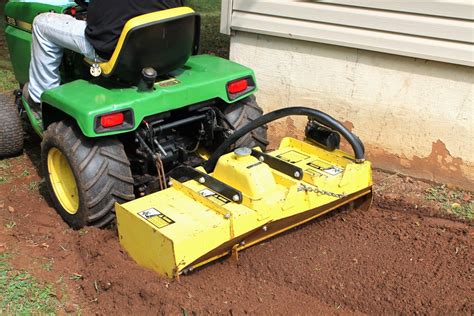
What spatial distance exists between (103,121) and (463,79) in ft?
8.42

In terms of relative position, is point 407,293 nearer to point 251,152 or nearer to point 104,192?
point 251,152

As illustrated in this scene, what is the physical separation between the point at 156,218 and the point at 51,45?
5.88 ft

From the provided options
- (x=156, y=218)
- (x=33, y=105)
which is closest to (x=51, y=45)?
(x=33, y=105)

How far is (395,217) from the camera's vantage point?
3848 millimetres

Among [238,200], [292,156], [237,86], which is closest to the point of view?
[238,200]

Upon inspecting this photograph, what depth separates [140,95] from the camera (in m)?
3.39

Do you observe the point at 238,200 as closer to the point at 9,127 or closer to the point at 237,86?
the point at 237,86

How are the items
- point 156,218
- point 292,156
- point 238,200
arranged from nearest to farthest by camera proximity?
point 156,218 < point 238,200 < point 292,156

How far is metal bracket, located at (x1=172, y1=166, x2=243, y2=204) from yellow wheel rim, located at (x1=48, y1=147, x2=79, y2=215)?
0.77m

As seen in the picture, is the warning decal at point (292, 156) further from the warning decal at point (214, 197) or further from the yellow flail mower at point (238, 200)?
the warning decal at point (214, 197)

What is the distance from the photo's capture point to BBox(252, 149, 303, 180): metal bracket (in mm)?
3289

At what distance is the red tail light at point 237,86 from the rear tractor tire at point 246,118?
146 millimetres

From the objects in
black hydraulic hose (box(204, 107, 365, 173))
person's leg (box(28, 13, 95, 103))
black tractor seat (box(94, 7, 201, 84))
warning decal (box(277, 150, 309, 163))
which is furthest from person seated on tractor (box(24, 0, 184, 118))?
warning decal (box(277, 150, 309, 163))

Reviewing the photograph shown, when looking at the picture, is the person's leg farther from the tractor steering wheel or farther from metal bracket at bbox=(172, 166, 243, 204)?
metal bracket at bbox=(172, 166, 243, 204)
